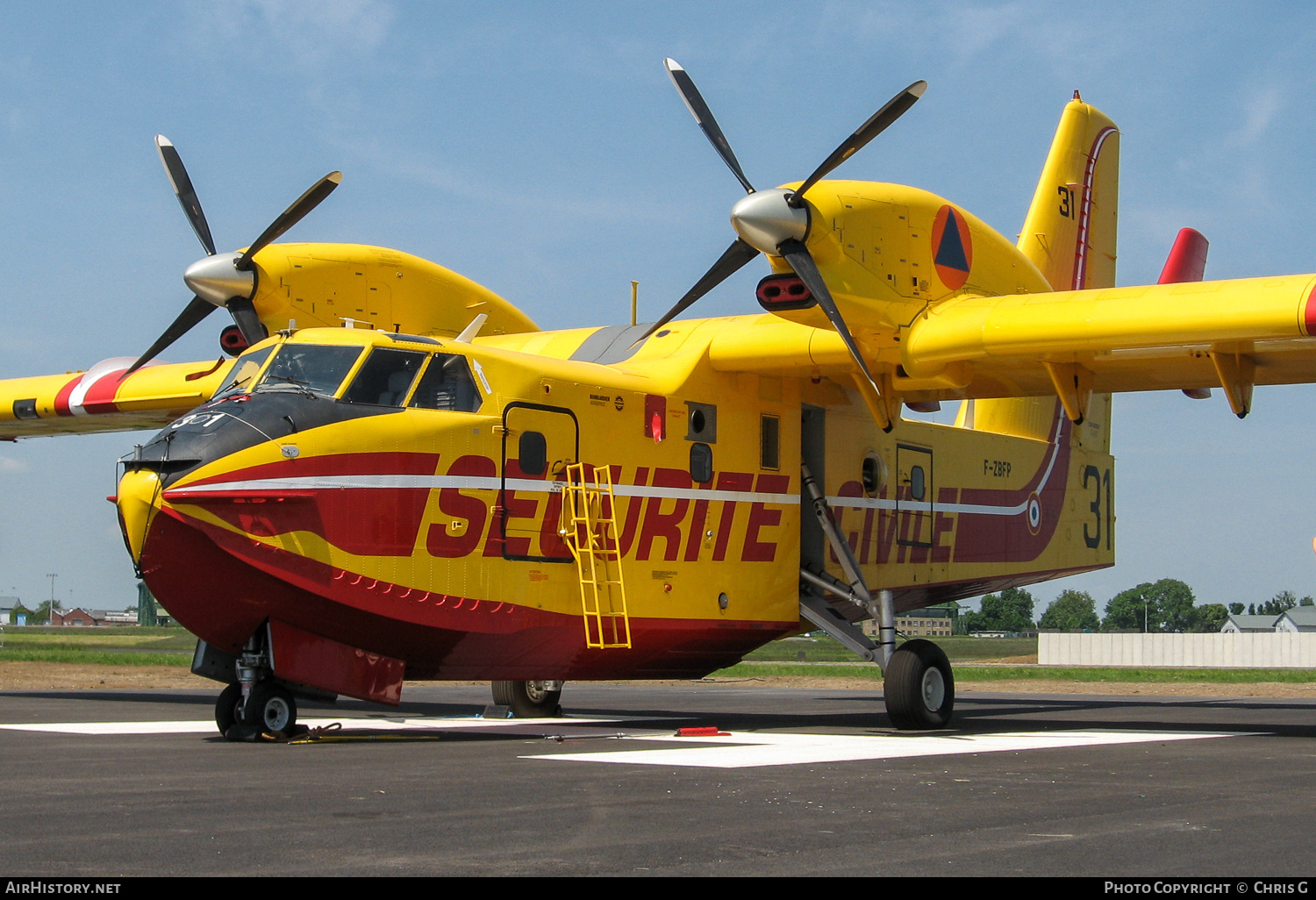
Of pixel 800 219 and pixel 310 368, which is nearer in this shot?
pixel 310 368

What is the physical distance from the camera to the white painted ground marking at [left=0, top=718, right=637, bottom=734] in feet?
44.8

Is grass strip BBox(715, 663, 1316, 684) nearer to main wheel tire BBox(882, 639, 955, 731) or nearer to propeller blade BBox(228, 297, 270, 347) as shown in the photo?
main wheel tire BBox(882, 639, 955, 731)

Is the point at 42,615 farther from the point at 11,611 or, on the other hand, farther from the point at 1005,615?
the point at 1005,615

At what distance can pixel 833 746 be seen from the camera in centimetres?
1195

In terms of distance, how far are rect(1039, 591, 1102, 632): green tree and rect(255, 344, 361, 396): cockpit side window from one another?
515 feet

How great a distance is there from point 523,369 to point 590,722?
4.74 metres

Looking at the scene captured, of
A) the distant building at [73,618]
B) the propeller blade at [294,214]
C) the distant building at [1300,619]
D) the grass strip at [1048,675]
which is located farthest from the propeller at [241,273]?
the distant building at [73,618]

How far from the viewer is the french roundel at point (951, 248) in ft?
47.6

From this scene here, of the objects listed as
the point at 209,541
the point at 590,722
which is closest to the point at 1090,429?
the point at 590,722

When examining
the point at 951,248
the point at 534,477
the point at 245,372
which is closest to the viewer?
the point at 245,372

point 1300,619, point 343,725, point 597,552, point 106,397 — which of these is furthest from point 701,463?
point 1300,619

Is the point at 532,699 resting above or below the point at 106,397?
below

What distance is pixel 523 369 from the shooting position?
13.3m

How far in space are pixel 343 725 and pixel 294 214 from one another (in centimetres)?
578
